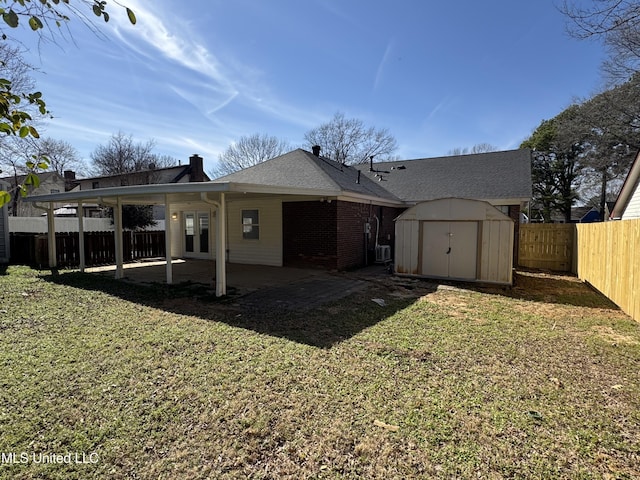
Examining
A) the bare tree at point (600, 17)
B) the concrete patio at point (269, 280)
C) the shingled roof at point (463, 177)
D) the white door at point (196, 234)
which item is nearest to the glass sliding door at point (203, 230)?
the white door at point (196, 234)

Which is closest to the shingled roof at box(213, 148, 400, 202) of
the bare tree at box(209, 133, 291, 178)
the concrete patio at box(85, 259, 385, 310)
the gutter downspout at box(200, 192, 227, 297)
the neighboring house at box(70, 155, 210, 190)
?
the concrete patio at box(85, 259, 385, 310)

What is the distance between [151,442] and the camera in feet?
8.68

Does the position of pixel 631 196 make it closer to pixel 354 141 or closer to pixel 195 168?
pixel 354 141

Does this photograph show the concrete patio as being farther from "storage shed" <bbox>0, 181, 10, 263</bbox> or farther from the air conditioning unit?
"storage shed" <bbox>0, 181, 10, 263</bbox>

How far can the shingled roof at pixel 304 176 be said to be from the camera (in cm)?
1204

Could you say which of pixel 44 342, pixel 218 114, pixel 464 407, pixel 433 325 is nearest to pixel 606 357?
pixel 433 325

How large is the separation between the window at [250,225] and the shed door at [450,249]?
6.16 metres

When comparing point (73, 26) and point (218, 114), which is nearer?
point (73, 26)

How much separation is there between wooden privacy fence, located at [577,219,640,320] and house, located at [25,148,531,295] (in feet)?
7.75

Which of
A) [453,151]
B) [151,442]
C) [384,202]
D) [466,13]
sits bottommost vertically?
[151,442]

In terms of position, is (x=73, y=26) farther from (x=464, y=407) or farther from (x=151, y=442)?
(x=464, y=407)

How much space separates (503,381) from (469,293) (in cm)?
498

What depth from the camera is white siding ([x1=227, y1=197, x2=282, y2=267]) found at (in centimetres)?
1234

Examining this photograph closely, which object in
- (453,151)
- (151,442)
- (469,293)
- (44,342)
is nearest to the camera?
(151,442)
